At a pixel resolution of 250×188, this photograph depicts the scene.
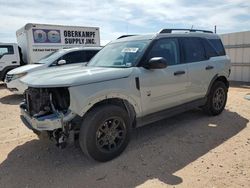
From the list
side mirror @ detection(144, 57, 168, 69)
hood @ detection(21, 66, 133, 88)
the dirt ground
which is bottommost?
the dirt ground

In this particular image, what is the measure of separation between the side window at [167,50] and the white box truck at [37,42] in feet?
32.3

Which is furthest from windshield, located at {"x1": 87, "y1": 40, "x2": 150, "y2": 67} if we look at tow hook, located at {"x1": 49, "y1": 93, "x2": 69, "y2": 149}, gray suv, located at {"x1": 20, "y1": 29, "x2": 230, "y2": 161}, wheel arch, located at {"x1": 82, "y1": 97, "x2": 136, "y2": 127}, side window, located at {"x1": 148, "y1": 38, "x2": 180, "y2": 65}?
tow hook, located at {"x1": 49, "y1": 93, "x2": 69, "y2": 149}

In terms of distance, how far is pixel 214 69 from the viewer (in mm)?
5707

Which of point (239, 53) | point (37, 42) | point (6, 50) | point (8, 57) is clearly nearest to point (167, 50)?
point (239, 53)

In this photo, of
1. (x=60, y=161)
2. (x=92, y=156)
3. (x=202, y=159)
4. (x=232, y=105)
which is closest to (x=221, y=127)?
(x=202, y=159)

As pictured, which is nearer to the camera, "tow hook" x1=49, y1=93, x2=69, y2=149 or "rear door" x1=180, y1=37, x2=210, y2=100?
"tow hook" x1=49, y1=93, x2=69, y2=149

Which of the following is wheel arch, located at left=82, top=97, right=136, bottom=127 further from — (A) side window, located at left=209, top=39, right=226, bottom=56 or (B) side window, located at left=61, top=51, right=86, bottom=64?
(B) side window, located at left=61, top=51, right=86, bottom=64

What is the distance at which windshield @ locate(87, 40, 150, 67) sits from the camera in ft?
14.2

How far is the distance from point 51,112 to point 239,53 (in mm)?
10188

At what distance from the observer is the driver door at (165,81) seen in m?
4.27

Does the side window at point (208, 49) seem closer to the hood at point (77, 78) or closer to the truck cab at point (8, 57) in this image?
the hood at point (77, 78)

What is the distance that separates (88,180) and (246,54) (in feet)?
33.3

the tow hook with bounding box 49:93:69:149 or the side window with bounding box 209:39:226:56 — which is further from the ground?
the side window with bounding box 209:39:226:56

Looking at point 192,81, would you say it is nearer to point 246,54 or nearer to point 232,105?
point 232,105
